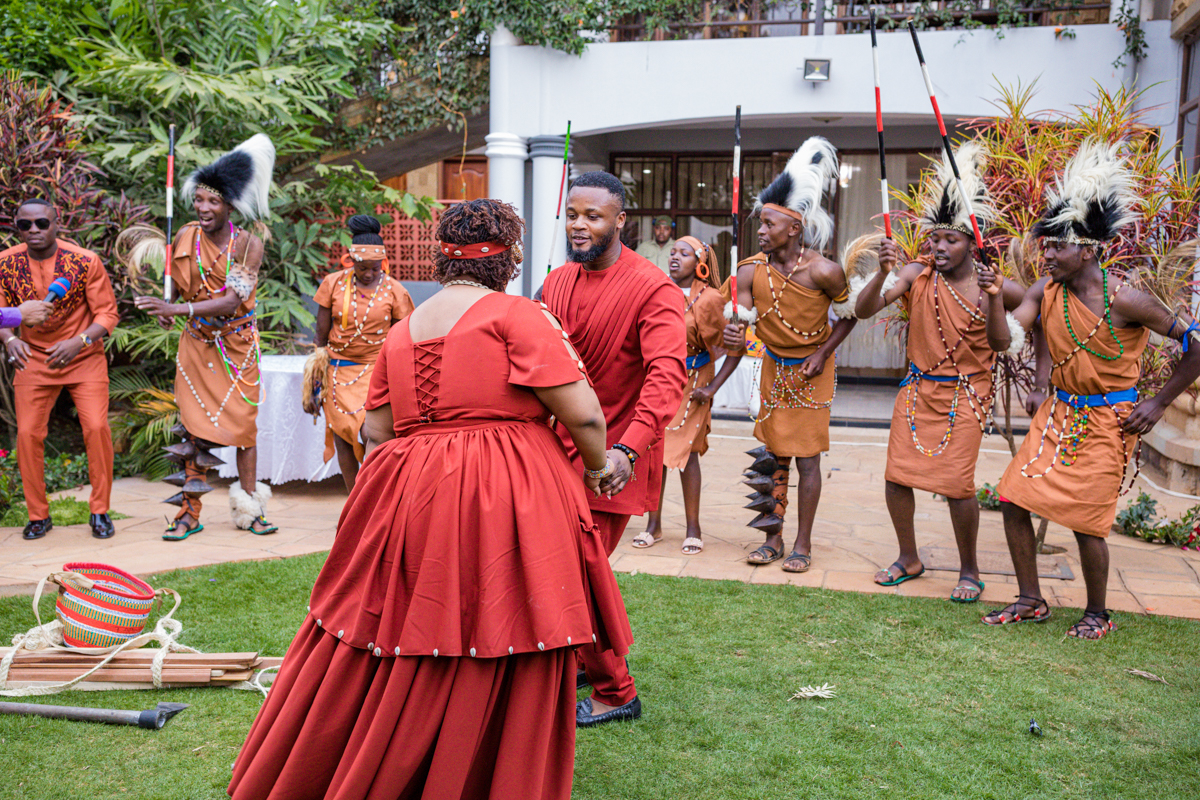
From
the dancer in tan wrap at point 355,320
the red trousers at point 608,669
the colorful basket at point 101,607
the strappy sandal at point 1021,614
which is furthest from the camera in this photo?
the dancer in tan wrap at point 355,320

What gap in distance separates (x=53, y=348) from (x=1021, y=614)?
18.9 ft

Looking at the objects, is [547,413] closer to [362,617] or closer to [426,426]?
[426,426]

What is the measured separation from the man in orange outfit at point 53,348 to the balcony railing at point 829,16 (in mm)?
7064

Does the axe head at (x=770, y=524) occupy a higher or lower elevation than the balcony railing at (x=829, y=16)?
lower

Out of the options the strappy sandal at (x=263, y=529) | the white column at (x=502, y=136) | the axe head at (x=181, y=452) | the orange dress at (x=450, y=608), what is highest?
the white column at (x=502, y=136)

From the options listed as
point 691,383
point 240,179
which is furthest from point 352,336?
point 691,383

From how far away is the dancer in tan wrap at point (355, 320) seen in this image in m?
6.07

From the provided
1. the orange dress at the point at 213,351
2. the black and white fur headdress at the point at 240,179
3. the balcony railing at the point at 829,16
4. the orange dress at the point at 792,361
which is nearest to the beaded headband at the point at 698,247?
the orange dress at the point at 792,361

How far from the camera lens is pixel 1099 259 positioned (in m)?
4.56

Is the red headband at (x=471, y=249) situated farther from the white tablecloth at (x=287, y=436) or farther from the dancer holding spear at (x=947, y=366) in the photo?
the white tablecloth at (x=287, y=436)

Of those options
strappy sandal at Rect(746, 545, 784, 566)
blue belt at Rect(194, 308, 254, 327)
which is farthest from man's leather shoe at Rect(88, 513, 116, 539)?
strappy sandal at Rect(746, 545, 784, 566)

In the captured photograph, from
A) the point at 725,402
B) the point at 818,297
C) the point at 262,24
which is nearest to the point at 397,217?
the point at 262,24

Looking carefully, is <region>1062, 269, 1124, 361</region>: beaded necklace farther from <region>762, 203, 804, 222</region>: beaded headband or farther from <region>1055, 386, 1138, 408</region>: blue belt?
<region>762, 203, 804, 222</region>: beaded headband

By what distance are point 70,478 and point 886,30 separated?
364 inches
